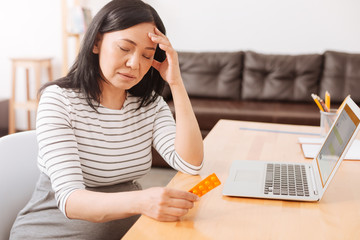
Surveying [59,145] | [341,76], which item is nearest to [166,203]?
[59,145]

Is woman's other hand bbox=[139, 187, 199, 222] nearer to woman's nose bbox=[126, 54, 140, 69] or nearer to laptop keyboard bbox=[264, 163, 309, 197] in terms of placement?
laptop keyboard bbox=[264, 163, 309, 197]

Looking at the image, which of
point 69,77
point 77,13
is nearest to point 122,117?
point 69,77

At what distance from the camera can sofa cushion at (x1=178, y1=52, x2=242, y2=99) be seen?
11.6 ft

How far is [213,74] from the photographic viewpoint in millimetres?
3578

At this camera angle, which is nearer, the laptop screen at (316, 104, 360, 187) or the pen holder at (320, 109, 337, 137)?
the laptop screen at (316, 104, 360, 187)

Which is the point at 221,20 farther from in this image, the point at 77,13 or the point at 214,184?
the point at 214,184

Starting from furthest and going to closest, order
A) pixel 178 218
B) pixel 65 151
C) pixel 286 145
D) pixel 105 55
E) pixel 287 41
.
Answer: pixel 287 41, pixel 286 145, pixel 105 55, pixel 65 151, pixel 178 218

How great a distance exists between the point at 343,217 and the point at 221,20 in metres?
3.17

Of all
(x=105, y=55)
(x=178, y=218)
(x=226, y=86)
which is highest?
(x=105, y=55)

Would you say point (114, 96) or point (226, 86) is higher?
point (114, 96)

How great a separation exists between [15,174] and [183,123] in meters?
0.50

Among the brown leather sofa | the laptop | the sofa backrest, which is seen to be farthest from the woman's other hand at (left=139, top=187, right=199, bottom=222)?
the sofa backrest

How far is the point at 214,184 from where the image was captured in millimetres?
915

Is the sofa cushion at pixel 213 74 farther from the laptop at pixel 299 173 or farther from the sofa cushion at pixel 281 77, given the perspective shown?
the laptop at pixel 299 173
